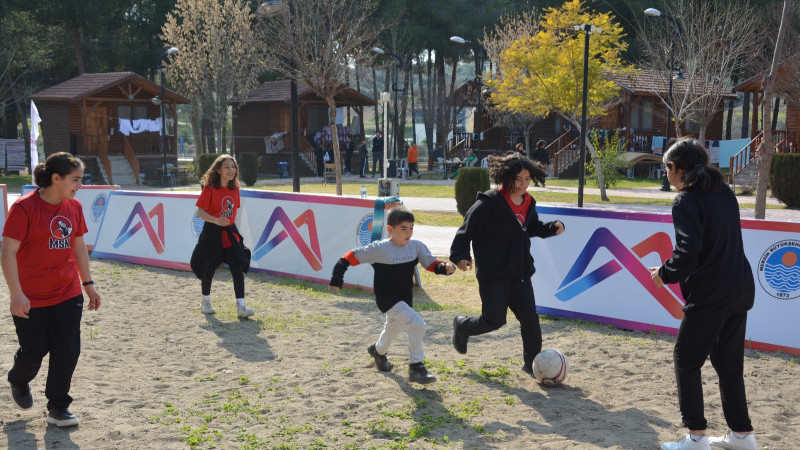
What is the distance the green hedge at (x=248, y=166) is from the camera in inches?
1305

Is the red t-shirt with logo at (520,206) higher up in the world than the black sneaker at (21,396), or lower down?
higher up

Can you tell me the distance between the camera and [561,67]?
24.4m

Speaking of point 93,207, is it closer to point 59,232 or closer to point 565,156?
point 59,232

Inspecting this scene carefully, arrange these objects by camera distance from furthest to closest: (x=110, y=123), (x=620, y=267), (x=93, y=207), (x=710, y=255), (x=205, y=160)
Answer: (x=110, y=123), (x=205, y=160), (x=93, y=207), (x=620, y=267), (x=710, y=255)

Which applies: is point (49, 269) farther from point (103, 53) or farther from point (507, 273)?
point (103, 53)

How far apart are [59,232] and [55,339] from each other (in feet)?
2.33

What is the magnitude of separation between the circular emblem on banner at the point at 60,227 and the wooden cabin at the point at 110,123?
107 ft

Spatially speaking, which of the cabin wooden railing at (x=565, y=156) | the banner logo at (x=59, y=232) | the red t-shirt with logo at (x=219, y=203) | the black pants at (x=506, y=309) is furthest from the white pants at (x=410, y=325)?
the cabin wooden railing at (x=565, y=156)

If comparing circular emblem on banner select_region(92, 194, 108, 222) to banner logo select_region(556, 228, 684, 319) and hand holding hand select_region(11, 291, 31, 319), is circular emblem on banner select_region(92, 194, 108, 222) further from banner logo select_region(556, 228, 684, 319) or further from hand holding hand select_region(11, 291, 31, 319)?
Answer: hand holding hand select_region(11, 291, 31, 319)

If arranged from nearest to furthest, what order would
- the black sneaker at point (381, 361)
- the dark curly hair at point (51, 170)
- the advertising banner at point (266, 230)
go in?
the dark curly hair at point (51, 170)
the black sneaker at point (381, 361)
the advertising banner at point (266, 230)

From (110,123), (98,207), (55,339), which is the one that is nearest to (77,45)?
(110,123)

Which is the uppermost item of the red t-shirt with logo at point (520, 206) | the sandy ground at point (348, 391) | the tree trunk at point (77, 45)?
the tree trunk at point (77, 45)

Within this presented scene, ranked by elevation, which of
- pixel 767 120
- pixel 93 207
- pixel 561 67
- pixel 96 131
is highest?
pixel 561 67

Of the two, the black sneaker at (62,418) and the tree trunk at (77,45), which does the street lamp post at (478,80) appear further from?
the black sneaker at (62,418)
